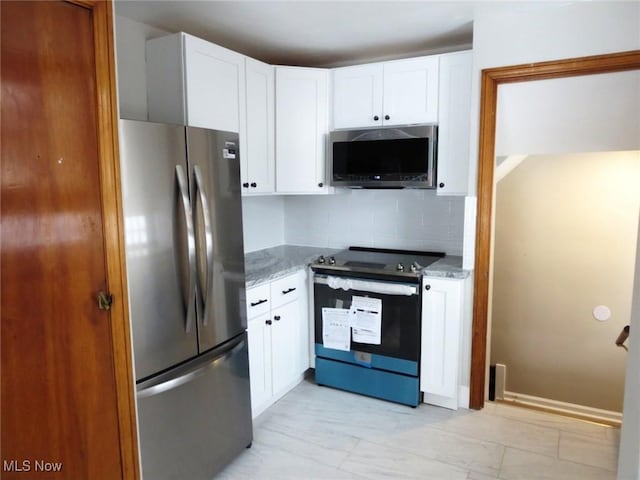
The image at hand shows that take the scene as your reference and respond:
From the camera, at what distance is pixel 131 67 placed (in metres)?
2.50

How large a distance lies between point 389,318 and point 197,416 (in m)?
1.37

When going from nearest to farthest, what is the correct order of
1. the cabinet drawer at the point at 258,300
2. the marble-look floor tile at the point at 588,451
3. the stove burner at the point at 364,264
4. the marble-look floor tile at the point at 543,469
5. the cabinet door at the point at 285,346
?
the marble-look floor tile at the point at 543,469, the marble-look floor tile at the point at 588,451, the cabinet drawer at the point at 258,300, the cabinet door at the point at 285,346, the stove burner at the point at 364,264

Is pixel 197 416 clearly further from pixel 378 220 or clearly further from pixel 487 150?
pixel 487 150

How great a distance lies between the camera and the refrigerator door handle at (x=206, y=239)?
2.01m

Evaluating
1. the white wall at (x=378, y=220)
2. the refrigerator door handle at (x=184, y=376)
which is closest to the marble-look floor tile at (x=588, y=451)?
the white wall at (x=378, y=220)

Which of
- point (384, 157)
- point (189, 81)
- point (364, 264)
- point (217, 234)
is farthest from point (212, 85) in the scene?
point (364, 264)

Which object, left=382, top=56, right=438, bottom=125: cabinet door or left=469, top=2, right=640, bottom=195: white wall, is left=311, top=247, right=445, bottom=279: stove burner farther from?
left=382, top=56, right=438, bottom=125: cabinet door

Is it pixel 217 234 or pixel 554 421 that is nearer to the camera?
pixel 217 234

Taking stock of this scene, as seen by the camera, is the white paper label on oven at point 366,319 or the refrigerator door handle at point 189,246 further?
the white paper label on oven at point 366,319

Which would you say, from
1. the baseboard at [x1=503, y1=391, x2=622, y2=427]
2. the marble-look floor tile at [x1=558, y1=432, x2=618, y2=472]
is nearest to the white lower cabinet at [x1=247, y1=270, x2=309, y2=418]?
the marble-look floor tile at [x1=558, y1=432, x2=618, y2=472]

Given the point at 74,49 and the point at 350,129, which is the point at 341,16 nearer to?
the point at 350,129

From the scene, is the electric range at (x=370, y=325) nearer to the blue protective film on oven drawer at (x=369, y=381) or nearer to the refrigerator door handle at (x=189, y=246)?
the blue protective film on oven drawer at (x=369, y=381)

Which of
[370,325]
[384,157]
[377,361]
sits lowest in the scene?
[377,361]

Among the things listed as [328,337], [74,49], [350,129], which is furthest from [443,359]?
[74,49]
